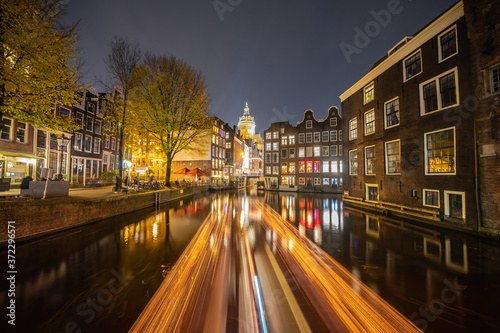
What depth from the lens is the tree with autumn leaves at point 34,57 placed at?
8.24m

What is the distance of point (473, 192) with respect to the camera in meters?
9.73

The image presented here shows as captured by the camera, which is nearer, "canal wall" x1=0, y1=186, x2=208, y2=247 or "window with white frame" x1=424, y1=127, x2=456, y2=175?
"canal wall" x1=0, y1=186, x2=208, y2=247

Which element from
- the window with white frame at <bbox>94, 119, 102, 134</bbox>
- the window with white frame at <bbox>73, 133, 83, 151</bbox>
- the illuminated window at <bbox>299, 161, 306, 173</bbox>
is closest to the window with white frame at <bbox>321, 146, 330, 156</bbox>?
the illuminated window at <bbox>299, 161, 306, 173</bbox>

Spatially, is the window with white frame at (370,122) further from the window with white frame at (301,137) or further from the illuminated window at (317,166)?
the window with white frame at (301,137)

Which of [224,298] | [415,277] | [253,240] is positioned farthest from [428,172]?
[224,298]

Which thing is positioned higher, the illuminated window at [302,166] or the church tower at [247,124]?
the church tower at [247,124]

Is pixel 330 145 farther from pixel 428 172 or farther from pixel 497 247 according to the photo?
pixel 497 247

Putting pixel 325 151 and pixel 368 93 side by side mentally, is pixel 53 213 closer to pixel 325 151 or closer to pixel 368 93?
pixel 368 93

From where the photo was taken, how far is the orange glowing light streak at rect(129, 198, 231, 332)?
3.36m

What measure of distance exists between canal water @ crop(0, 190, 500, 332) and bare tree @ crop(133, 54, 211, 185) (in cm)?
1291

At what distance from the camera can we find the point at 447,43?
11.5 metres

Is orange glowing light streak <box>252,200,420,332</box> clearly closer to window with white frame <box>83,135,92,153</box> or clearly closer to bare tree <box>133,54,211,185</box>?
bare tree <box>133,54,211,185</box>

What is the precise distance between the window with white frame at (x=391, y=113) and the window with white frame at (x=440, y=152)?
310cm

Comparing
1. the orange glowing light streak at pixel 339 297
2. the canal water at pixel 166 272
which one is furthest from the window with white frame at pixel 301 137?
the orange glowing light streak at pixel 339 297
